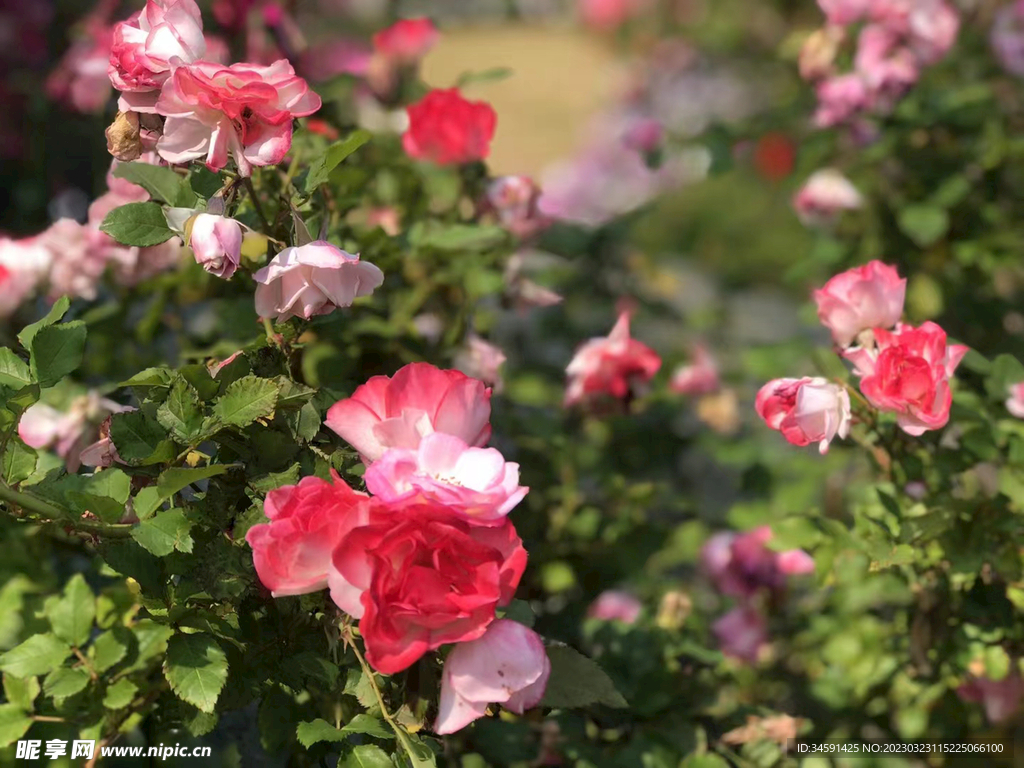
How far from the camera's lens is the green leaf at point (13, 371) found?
0.87 meters

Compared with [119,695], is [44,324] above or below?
above

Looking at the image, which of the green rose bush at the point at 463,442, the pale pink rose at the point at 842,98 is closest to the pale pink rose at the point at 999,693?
the green rose bush at the point at 463,442

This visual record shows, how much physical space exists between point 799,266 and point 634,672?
3.12 ft

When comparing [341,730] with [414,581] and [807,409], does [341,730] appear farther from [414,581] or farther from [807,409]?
[807,409]

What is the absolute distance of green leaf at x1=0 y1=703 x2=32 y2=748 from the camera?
0.96m

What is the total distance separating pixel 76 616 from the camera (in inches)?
39.8

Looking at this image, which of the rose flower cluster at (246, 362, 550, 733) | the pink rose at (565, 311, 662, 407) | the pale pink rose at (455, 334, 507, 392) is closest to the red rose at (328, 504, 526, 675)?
the rose flower cluster at (246, 362, 550, 733)

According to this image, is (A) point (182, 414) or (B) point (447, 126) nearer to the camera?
(A) point (182, 414)

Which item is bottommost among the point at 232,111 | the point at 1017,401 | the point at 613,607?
the point at 613,607

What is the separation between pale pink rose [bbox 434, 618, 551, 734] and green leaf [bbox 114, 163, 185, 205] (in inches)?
20.3

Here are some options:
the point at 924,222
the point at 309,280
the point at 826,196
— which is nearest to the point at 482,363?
the point at 309,280

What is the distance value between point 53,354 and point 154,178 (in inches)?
7.8

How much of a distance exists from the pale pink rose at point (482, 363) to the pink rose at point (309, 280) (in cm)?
40

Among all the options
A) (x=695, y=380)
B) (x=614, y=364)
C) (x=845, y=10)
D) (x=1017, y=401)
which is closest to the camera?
(x=1017, y=401)
